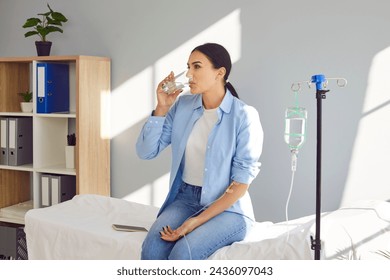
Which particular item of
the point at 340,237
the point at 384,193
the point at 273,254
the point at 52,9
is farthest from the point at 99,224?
the point at 52,9

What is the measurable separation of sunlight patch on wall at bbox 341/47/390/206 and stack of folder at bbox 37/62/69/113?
5.83 feet

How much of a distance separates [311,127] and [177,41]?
0.91 m

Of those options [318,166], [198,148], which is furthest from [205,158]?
[318,166]

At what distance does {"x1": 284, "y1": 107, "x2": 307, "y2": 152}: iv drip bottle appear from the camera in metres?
1.92

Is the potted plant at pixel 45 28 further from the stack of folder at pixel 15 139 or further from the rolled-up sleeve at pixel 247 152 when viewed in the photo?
the rolled-up sleeve at pixel 247 152

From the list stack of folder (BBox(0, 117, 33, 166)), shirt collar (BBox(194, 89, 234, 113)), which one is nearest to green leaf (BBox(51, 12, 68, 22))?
stack of folder (BBox(0, 117, 33, 166))

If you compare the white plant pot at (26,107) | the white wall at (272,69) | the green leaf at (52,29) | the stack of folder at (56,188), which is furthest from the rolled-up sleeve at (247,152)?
the white plant pot at (26,107)

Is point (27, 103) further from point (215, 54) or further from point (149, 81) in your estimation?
point (215, 54)

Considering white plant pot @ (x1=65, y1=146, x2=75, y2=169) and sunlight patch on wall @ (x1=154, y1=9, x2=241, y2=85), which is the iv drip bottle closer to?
sunlight patch on wall @ (x1=154, y1=9, x2=241, y2=85)

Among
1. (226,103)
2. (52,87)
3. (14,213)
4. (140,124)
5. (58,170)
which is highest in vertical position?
(52,87)

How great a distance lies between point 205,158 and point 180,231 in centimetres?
30

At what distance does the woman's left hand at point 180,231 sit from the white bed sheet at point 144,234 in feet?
0.43

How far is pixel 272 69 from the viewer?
2926 millimetres

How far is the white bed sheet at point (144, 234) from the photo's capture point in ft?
6.25
